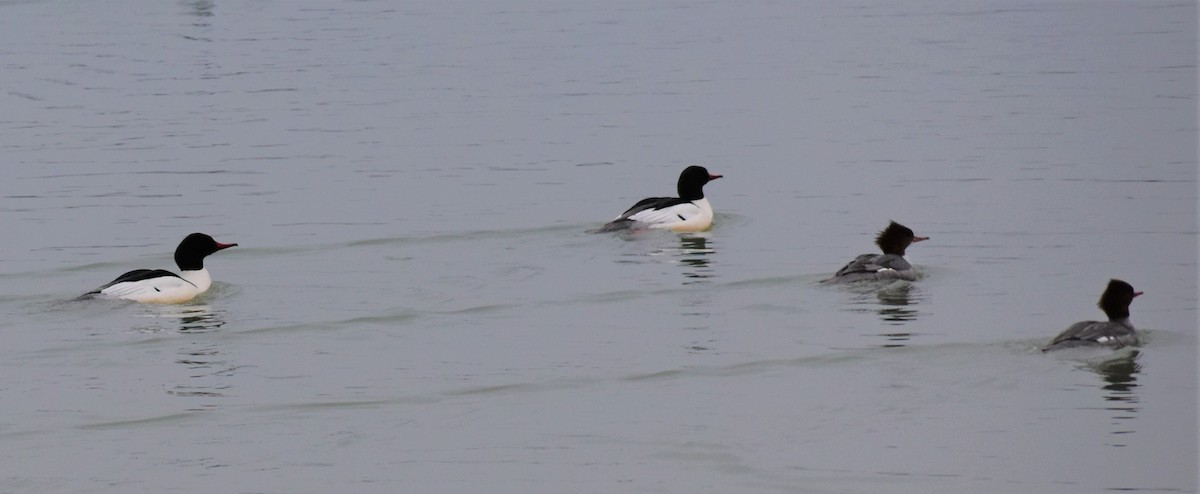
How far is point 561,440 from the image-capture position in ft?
40.0

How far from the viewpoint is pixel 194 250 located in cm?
1747

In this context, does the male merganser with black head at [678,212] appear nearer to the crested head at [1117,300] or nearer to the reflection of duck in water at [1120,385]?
the crested head at [1117,300]

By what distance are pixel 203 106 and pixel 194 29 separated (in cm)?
1825

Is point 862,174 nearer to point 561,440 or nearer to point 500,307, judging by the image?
point 500,307

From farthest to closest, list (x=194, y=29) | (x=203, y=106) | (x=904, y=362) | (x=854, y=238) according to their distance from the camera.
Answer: (x=194, y=29) < (x=203, y=106) < (x=854, y=238) < (x=904, y=362)

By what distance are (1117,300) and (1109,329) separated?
0.31 m

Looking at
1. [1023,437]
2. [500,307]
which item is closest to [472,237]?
[500,307]

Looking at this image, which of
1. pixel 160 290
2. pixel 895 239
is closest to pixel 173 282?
pixel 160 290

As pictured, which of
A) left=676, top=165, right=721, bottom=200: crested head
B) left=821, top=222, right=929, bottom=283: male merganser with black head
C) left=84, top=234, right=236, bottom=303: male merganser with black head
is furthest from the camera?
left=676, top=165, right=721, bottom=200: crested head

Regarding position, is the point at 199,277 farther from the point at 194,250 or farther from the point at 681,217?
the point at 681,217

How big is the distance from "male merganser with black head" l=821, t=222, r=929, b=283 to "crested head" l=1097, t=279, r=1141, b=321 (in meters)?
2.73

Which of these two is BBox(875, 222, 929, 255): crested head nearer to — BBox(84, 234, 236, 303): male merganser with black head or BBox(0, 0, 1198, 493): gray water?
BBox(0, 0, 1198, 493): gray water

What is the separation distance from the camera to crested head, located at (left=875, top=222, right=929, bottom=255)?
17219mm

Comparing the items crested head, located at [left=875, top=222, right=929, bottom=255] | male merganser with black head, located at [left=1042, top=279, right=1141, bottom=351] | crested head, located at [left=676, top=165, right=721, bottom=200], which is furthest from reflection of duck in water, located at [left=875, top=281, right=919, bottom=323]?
crested head, located at [left=676, top=165, right=721, bottom=200]
